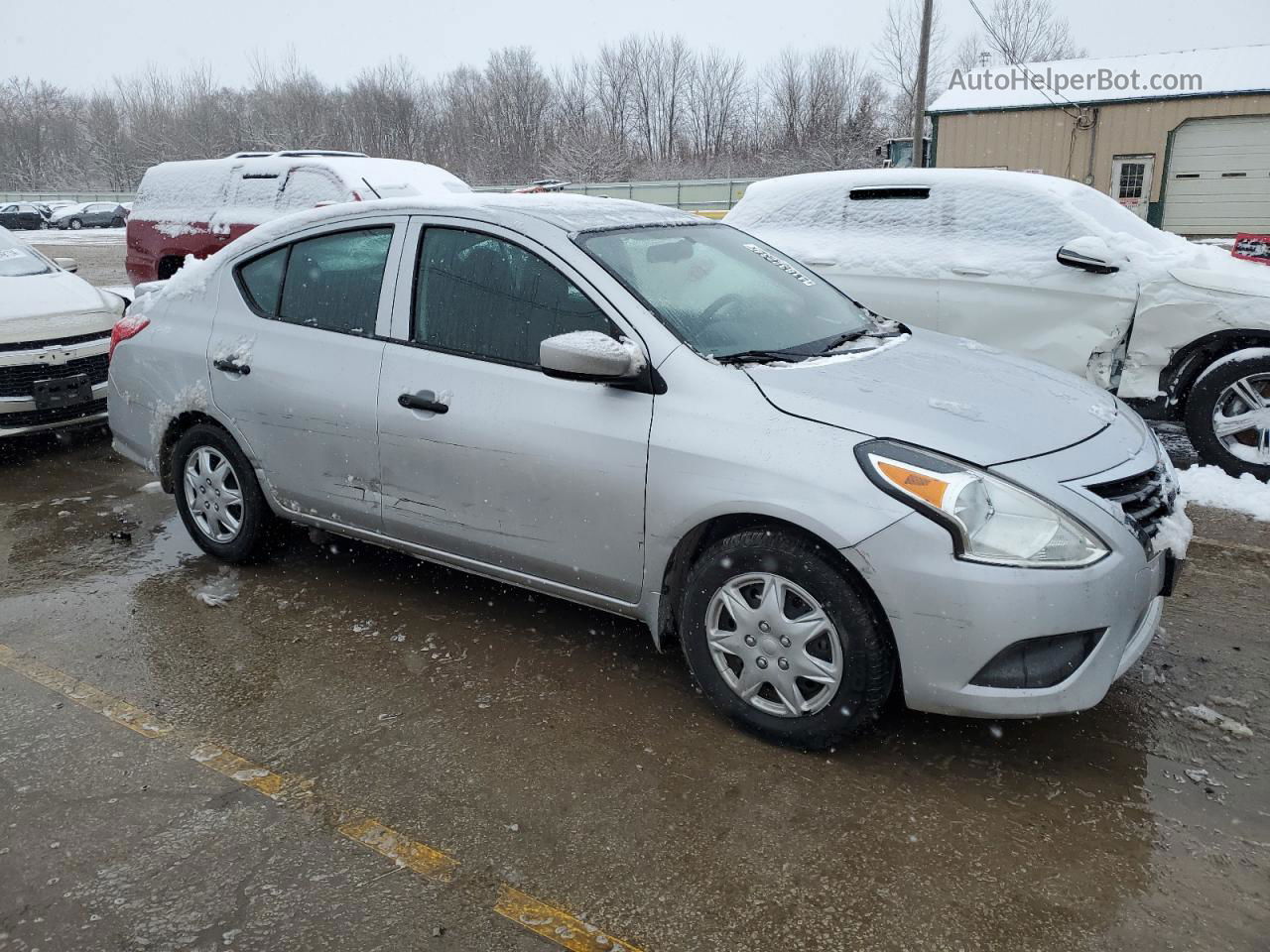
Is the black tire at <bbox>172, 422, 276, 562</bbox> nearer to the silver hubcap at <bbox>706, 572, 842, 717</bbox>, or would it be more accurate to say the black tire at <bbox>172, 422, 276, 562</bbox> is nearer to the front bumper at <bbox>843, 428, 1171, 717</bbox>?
the silver hubcap at <bbox>706, 572, 842, 717</bbox>

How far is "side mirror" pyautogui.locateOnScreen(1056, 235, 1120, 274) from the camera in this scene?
19.3 ft

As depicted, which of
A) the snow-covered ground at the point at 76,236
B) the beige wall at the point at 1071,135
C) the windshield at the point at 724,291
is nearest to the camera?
the windshield at the point at 724,291

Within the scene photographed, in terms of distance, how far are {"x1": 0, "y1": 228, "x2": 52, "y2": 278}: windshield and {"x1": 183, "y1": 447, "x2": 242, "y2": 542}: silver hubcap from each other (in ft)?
12.8

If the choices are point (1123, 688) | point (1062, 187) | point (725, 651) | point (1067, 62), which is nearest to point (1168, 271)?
point (1062, 187)

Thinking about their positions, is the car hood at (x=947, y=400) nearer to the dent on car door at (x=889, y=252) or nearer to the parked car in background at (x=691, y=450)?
the parked car in background at (x=691, y=450)

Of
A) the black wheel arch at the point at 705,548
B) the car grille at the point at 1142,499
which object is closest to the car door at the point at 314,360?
the black wheel arch at the point at 705,548

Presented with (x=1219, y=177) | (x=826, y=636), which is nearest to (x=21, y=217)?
(x=1219, y=177)

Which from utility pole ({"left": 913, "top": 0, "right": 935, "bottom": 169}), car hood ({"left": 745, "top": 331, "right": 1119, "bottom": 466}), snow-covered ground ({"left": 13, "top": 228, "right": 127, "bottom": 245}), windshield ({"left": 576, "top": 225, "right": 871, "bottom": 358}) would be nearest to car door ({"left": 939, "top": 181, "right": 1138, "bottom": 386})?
windshield ({"left": 576, "top": 225, "right": 871, "bottom": 358})

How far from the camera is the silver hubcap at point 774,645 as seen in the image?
2941 mm

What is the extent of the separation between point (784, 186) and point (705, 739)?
16.7 feet

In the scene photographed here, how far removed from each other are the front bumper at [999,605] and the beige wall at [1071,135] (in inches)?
1052

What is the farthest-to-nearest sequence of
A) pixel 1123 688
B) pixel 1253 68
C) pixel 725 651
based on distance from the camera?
pixel 1253 68
pixel 1123 688
pixel 725 651

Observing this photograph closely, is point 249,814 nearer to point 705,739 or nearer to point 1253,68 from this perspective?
point 705,739

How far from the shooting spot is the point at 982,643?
272 centimetres
